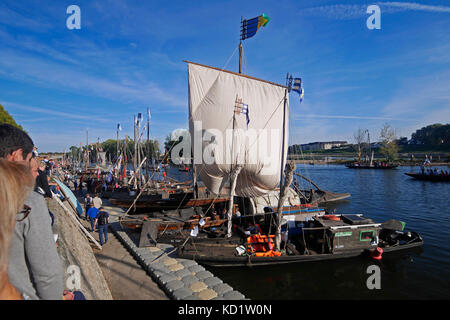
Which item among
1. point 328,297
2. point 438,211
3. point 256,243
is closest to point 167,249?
point 256,243

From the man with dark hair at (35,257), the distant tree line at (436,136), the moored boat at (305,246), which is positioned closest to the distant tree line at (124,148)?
the moored boat at (305,246)

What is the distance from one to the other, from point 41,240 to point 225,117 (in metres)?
13.4

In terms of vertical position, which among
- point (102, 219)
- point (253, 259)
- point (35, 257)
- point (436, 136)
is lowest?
point (253, 259)

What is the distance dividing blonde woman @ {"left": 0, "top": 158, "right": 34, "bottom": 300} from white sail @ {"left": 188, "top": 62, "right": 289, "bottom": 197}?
41.2 ft

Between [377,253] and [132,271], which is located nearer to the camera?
[132,271]

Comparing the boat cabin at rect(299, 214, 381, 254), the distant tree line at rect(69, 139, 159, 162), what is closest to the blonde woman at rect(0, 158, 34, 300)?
the boat cabin at rect(299, 214, 381, 254)

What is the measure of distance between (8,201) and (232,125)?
44.8ft

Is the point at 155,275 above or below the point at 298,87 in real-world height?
below

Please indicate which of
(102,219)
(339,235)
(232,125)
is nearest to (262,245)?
(339,235)

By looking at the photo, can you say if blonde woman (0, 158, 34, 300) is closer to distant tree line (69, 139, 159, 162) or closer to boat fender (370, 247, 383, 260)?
boat fender (370, 247, 383, 260)

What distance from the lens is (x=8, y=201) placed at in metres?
1.27

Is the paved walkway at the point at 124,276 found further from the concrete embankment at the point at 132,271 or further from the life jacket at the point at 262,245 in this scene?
the life jacket at the point at 262,245

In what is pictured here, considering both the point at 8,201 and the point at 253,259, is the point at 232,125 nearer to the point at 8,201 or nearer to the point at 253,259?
the point at 253,259
